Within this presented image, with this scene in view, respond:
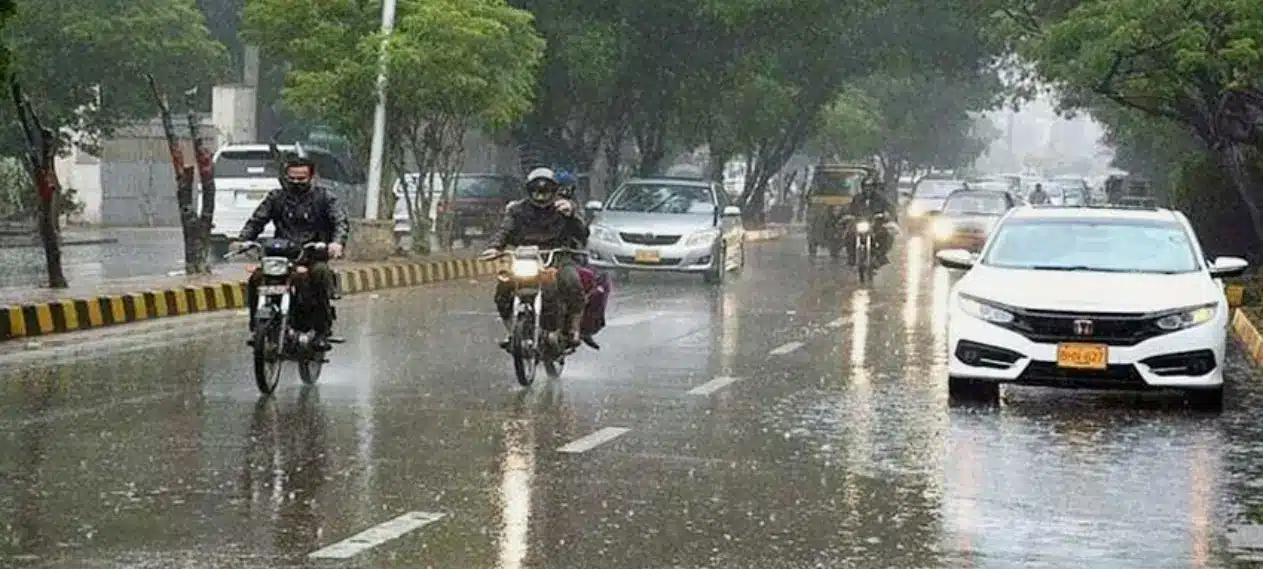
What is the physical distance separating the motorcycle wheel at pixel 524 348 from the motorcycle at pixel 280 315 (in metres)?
1.28

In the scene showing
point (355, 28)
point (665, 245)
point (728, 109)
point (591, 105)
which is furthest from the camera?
point (728, 109)

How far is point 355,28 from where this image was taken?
33062mm

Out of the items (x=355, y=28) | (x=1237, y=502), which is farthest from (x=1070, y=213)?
(x=355, y=28)

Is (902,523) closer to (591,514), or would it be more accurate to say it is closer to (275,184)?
(591,514)

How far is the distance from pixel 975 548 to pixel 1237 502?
2.17 meters

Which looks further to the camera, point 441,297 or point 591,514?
point 441,297

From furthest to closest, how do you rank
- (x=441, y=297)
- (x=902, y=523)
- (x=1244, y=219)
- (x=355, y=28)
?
(x=1244, y=219)
(x=355, y=28)
(x=441, y=297)
(x=902, y=523)

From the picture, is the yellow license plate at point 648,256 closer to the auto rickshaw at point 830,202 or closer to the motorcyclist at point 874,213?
the motorcyclist at point 874,213

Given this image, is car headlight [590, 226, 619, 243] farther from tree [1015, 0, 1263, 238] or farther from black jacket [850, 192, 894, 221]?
→ tree [1015, 0, 1263, 238]

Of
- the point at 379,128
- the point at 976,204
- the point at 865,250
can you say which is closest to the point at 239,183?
the point at 379,128

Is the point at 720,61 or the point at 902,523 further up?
the point at 720,61

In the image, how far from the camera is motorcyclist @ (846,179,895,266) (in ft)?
109

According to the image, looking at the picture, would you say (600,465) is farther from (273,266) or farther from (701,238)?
(701,238)

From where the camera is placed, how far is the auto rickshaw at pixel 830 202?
41875mm
